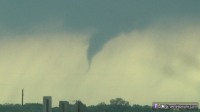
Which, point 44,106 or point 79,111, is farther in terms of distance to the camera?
point 79,111

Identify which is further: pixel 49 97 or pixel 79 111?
pixel 79 111

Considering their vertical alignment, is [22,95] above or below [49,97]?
above

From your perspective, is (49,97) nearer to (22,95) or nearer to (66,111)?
(66,111)

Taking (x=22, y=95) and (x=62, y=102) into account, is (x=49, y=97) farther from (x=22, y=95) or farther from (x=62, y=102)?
(x=22, y=95)

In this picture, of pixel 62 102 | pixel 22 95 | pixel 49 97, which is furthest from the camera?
pixel 22 95

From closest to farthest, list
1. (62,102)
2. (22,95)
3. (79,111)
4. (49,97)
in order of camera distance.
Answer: (49,97), (62,102), (79,111), (22,95)

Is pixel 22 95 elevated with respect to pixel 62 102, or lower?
elevated

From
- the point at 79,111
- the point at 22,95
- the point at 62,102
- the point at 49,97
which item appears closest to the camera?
the point at 49,97

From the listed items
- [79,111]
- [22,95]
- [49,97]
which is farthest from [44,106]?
[22,95]

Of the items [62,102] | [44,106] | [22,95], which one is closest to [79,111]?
[62,102]
